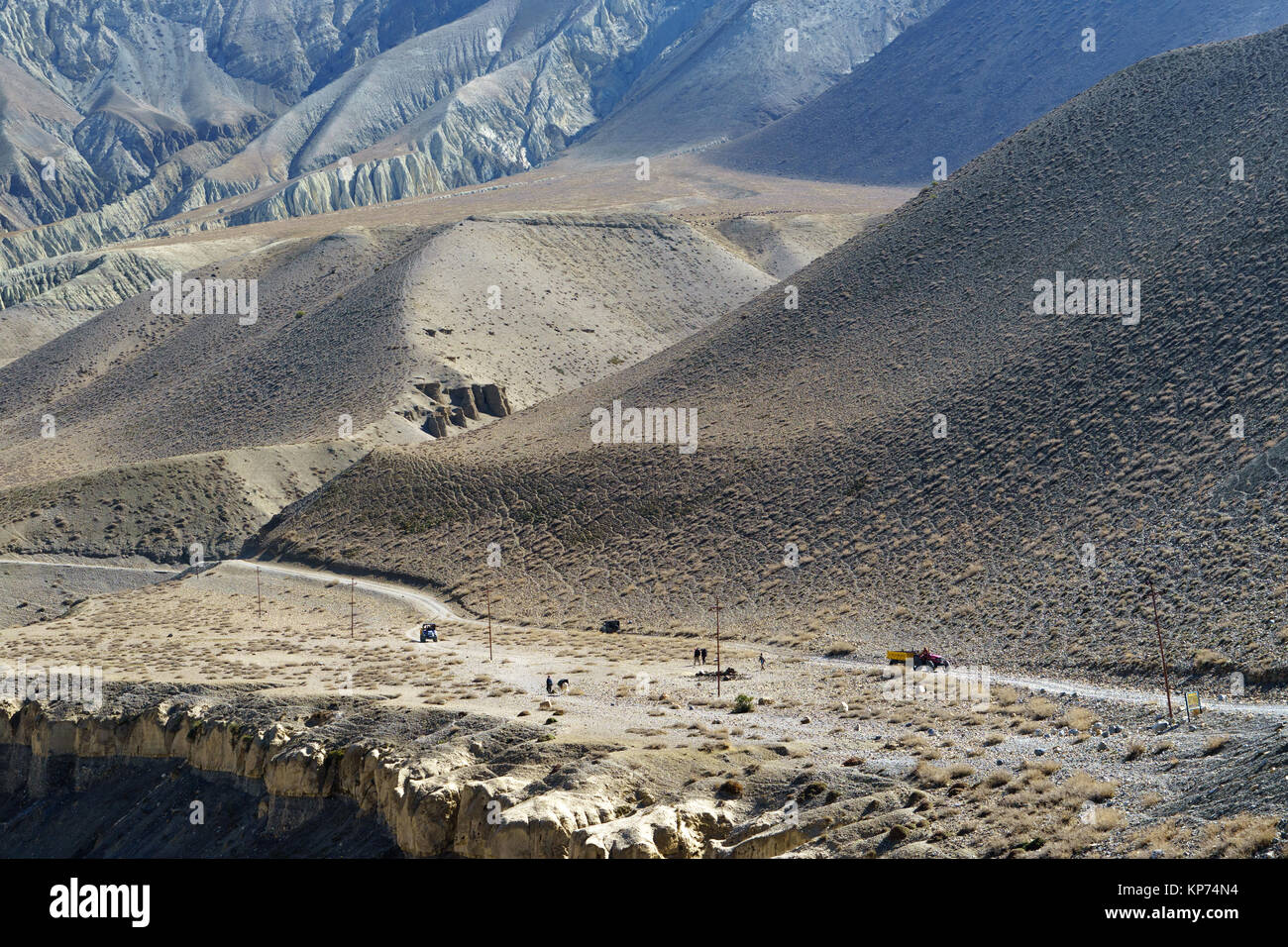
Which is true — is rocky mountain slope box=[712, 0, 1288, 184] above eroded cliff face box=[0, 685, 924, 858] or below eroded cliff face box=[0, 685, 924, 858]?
above

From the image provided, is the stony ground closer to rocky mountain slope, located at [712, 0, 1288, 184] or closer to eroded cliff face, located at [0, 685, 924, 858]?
eroded cliff face, located at [0, 685, 924, 858]

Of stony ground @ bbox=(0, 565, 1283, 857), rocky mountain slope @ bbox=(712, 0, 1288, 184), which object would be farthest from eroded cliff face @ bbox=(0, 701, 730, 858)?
rocky mountain slope @ bbox=(712, 0, 1288, 184)

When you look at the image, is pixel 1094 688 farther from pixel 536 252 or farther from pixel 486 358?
pixel 536 252

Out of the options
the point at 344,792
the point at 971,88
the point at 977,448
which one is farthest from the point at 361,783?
the point at 971,88

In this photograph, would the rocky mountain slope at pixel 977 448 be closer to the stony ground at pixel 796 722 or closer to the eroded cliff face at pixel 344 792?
the stony ground at pixel 796 722

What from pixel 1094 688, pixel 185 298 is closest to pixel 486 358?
pixel 185 298

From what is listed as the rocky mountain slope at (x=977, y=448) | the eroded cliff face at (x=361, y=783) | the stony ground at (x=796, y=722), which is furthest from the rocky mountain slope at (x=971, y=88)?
the eroded cliff face at (x=361, y=783)

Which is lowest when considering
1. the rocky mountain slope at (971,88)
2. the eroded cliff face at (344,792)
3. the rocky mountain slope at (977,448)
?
the eroded cliff face at (344,792)
